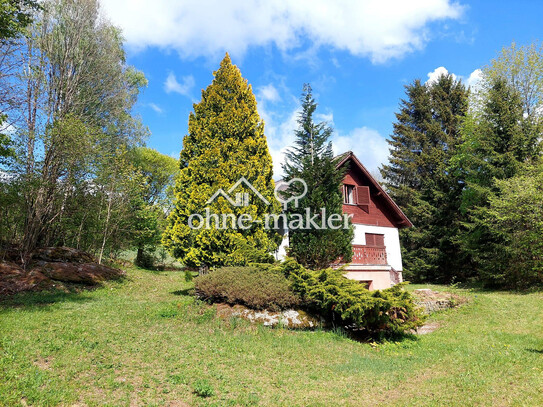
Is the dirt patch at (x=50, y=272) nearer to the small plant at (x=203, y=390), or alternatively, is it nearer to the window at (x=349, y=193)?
the small plant at (x=203, y=390)

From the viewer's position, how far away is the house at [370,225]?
56.0 feet

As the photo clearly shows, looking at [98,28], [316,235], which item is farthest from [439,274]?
[98,28]

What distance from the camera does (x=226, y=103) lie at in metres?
14.0

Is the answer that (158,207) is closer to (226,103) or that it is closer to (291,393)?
(226,103)

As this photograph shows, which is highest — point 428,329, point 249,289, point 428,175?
point 428,175

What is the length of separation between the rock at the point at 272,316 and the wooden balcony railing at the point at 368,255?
7.75 meters

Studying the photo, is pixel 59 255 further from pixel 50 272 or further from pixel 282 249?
pixel 282 249

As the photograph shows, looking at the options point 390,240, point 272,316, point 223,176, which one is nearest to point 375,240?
point 390,240

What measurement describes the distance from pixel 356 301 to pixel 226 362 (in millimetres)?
3856

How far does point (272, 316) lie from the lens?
930 cm

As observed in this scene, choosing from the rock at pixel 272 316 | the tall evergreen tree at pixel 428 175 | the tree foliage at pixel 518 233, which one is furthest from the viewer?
the tall evergreen tree at pixel 428 175

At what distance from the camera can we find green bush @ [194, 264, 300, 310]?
9297 mm

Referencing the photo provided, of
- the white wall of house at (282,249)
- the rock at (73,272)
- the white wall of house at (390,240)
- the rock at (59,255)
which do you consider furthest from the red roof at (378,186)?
the rock at (59,255)

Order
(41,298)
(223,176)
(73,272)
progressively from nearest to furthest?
(41,298) → (223,176) → (73,272)
